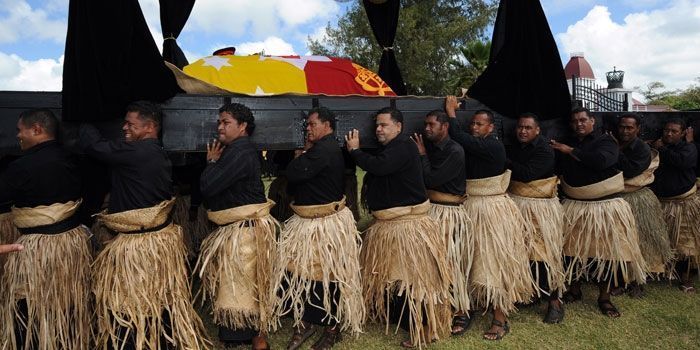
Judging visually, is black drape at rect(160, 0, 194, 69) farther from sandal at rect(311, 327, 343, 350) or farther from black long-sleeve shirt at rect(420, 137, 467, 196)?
sandal at rect(311, 327, 343, 350)

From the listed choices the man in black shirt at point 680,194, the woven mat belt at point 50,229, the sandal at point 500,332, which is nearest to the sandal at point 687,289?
the man in black shirt at point 680,194

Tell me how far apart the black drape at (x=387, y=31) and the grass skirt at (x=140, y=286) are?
3678 mm

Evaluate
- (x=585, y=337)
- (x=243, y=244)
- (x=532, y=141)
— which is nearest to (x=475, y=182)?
(x=532, y=141)

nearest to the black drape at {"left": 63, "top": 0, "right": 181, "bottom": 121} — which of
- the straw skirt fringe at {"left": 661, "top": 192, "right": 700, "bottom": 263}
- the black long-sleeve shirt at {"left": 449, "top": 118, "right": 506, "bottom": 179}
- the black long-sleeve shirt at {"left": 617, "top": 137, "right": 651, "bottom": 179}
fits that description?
the black long-sleeve shirt at {"left": 449, "top": 118, "right": 506, "bottom": 179}

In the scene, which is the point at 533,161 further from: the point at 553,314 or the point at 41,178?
the point at 41,178

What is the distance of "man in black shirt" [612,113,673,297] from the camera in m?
4.15

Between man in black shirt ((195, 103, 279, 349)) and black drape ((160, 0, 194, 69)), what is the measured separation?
82.2 inches

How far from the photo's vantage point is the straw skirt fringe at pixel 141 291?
277 cm

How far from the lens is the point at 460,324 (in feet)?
11.5

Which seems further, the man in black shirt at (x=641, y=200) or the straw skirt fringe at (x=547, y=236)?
the man in black shirt at (x=641, y=200)

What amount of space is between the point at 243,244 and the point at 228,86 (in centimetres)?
154

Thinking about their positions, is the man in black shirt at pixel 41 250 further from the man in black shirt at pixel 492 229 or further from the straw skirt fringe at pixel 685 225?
the straw skirt fringe at pixel 685 225

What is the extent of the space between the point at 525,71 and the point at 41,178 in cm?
368

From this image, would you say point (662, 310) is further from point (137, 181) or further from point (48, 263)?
point (48, 263)
